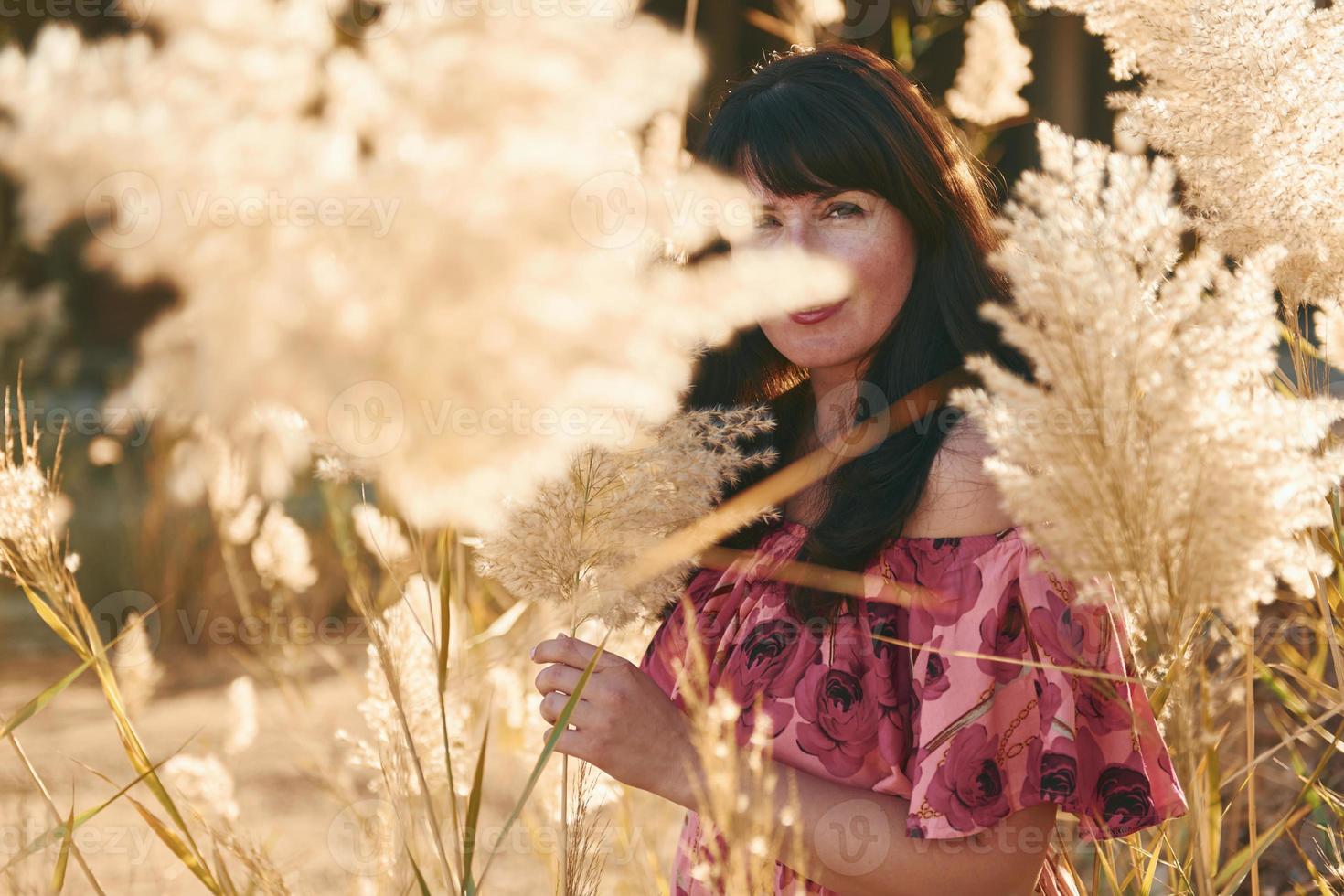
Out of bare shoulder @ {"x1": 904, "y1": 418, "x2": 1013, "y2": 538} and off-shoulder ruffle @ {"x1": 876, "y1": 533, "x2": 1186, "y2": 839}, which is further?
bare shoulder @ {"x1": 904, "y1": 418, "x2": 1013, "y2": 538}

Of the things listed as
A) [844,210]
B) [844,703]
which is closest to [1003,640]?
[844,703]

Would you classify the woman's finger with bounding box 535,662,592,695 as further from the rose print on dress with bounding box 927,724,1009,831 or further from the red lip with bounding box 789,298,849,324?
the red lip with bounding box 789,298,849,324

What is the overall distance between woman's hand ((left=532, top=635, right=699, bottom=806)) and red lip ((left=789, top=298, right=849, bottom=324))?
46 centimetres

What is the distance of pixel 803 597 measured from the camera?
1353 millimetres

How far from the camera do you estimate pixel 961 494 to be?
126 centimetres

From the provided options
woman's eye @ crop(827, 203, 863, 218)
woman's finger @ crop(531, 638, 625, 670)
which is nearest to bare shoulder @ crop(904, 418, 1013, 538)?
woman's eye @ crop(827, 203, 863, 218)

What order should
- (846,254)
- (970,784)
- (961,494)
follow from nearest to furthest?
(970,784) → (961,494) → (846,254)

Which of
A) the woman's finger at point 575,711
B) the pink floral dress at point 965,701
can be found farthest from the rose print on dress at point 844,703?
the woman's finger at point 575,711

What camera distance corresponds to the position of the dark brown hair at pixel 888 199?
1.33m

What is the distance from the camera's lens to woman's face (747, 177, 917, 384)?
1.39 m

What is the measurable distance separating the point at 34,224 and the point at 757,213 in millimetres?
968

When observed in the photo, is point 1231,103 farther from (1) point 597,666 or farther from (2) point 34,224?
(2) point 34,224

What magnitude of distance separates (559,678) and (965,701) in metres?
0.39

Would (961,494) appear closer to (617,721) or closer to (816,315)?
(816,315)
